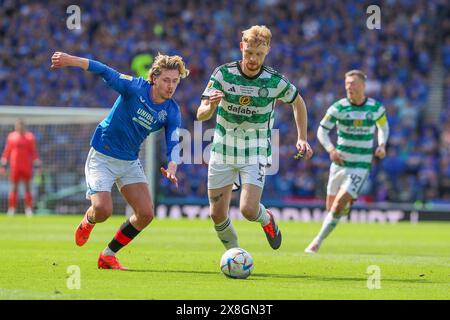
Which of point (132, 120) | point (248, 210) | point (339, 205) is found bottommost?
point (339, 205)

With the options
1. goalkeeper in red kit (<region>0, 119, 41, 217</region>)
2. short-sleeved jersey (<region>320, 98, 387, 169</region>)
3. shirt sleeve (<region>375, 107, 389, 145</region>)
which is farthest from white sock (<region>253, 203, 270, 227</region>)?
goalkeeper in red kit (<region>0, 119, 41, 217</region>)

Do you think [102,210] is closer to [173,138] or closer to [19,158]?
[173,138]

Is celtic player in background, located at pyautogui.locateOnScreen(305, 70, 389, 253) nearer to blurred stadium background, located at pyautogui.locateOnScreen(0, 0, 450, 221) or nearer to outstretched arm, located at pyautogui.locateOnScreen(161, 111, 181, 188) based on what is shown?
outstretched arm, located at pyautogui.locateOnScreen(161, 111, 181, 188)

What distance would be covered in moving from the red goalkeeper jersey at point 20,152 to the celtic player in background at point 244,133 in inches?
545

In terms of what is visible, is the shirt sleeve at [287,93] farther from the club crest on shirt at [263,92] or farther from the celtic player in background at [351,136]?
the celtic player in background at [351,136]

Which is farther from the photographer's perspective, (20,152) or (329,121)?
(20,152)

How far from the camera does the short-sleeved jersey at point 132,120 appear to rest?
10.4 metres

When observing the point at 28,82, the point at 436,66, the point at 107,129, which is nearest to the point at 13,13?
the point at 28,82

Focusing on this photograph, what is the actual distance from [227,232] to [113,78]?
2166 mm

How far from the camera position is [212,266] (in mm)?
11219

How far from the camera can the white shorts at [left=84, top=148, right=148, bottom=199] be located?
10.5 m

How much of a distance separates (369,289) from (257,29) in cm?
302

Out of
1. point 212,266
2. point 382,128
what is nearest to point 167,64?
point 212,266

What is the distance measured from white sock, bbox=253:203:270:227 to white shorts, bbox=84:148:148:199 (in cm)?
133
